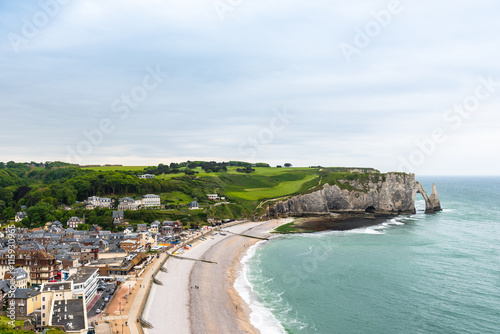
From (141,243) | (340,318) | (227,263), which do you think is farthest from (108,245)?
(340,318)

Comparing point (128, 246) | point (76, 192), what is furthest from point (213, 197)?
point (128, 246)

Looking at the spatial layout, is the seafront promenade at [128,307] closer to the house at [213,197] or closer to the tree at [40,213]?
the tree at [40,213]

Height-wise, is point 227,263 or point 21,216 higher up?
point 21,216

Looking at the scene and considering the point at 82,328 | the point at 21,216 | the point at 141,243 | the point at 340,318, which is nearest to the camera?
the point at 82,328

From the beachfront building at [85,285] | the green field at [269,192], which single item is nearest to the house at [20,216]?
the beachfront building at [85,285]

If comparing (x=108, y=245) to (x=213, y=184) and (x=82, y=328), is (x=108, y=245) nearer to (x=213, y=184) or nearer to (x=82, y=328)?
(x=82, y=328)

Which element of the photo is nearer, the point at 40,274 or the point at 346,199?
the point at 40,274

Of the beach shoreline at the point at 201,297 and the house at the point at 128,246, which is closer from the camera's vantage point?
the beach shoreline at the point at 201,297
